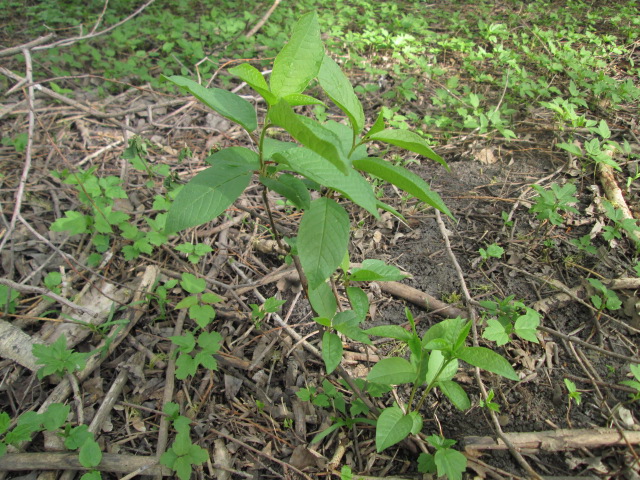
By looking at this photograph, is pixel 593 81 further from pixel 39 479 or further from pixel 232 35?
pixel 39 479

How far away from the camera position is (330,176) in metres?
0.92

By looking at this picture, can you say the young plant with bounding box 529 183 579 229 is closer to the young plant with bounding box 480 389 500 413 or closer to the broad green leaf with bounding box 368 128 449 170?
the young plant with bounding box 480 389 500 413

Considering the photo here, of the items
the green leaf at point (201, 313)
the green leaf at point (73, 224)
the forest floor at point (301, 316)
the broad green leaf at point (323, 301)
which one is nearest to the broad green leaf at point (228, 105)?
the forest floor at point (301, 316)

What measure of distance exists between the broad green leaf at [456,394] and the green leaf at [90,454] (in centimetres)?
133

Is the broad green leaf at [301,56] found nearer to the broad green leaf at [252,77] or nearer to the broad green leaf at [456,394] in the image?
the broad green leaf at [252,77]

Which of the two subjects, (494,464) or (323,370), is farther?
(323,370)

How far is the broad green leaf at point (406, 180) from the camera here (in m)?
1.02

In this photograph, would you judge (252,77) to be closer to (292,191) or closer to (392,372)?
(292,191)

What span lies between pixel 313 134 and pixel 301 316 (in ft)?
4.62

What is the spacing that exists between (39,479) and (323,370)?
1214mm

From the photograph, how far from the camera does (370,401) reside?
1.65m

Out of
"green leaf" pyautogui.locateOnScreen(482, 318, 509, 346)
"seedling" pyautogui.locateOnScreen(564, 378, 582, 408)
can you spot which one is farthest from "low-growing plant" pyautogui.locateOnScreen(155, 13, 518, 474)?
"seedling" pyautogui.locateOnScreen(564, 378, 582, 408)

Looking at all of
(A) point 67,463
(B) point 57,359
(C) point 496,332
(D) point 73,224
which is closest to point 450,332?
(C) point 496,332

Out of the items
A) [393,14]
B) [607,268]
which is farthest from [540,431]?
[393,14]
